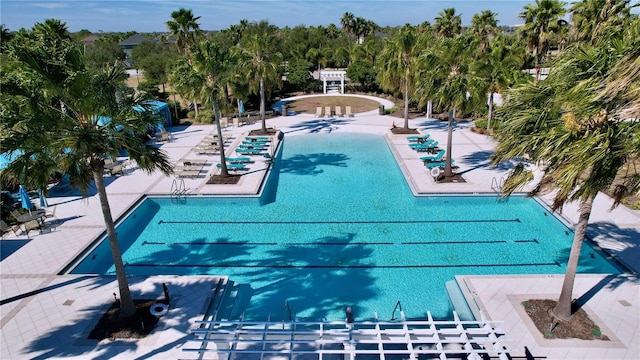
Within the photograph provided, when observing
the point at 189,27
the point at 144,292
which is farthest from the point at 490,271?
the point at 189,27

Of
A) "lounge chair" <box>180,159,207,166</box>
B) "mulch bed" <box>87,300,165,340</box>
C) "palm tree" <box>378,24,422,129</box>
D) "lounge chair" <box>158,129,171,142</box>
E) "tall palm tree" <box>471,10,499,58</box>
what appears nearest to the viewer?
"mulch bed" <box>87,300,165,340</box>

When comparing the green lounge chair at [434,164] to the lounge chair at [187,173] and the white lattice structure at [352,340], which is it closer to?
the white lattice structure at [352,340]

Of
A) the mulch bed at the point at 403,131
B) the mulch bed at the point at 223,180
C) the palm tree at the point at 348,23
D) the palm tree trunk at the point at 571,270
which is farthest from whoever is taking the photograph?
the palm tree at the point at 348,23

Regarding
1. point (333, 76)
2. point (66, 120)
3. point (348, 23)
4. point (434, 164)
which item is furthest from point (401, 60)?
point (348, 23)

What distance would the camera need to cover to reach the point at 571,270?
951 centimetres

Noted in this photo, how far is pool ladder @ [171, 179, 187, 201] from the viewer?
59.3 ft

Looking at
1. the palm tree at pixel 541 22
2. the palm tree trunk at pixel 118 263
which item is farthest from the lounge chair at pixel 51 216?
the palm tree at pixel 541 22

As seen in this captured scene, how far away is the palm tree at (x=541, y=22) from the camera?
89.0 ft

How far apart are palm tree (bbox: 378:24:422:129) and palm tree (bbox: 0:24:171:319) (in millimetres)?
18221

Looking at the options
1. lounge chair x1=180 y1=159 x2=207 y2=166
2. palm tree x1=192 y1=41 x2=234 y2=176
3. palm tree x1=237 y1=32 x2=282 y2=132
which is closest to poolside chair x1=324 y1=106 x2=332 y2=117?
palm tree x1=237 y1=32 x2=282 y2=132

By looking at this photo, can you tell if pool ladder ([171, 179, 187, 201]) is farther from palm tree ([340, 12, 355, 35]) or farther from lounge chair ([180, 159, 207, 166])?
palm tree ([340, 12, 355, 35])

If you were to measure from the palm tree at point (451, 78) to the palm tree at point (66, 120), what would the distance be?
1160 centimetres

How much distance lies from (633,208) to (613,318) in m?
7.93

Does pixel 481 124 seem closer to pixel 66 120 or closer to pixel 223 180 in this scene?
pixel 223 180
